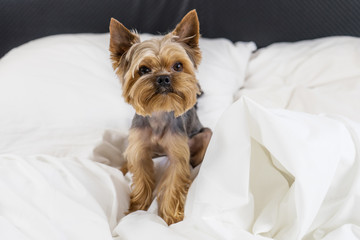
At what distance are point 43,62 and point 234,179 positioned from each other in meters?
1.43

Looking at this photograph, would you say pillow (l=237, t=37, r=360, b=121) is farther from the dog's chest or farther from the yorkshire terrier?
the dog's chest

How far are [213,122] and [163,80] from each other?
0.77 metres

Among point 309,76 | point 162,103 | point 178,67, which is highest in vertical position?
point 178,67

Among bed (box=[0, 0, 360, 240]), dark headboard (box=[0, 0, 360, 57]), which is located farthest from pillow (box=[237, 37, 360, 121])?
dark headboard (box=[0, 0, 360, 57])

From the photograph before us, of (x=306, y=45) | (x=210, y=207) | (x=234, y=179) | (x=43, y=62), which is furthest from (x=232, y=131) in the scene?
(x=306, y=45)

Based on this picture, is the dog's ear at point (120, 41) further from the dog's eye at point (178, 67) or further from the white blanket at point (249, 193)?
the white blanket at point (249, 193)

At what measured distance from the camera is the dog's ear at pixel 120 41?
136 cm

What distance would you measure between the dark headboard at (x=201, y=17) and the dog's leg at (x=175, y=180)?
4.48 ft

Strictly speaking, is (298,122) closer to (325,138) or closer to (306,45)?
(325,138)

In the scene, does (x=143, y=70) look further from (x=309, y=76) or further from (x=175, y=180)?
(x=309, y=76)

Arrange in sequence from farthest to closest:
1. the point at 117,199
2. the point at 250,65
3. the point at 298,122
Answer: the point at 250,65, the point at 117,199, the point at 298,122

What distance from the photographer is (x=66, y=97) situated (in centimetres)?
192

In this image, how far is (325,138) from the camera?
1163 mm

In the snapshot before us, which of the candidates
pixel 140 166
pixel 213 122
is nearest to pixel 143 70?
pixel 140 166
